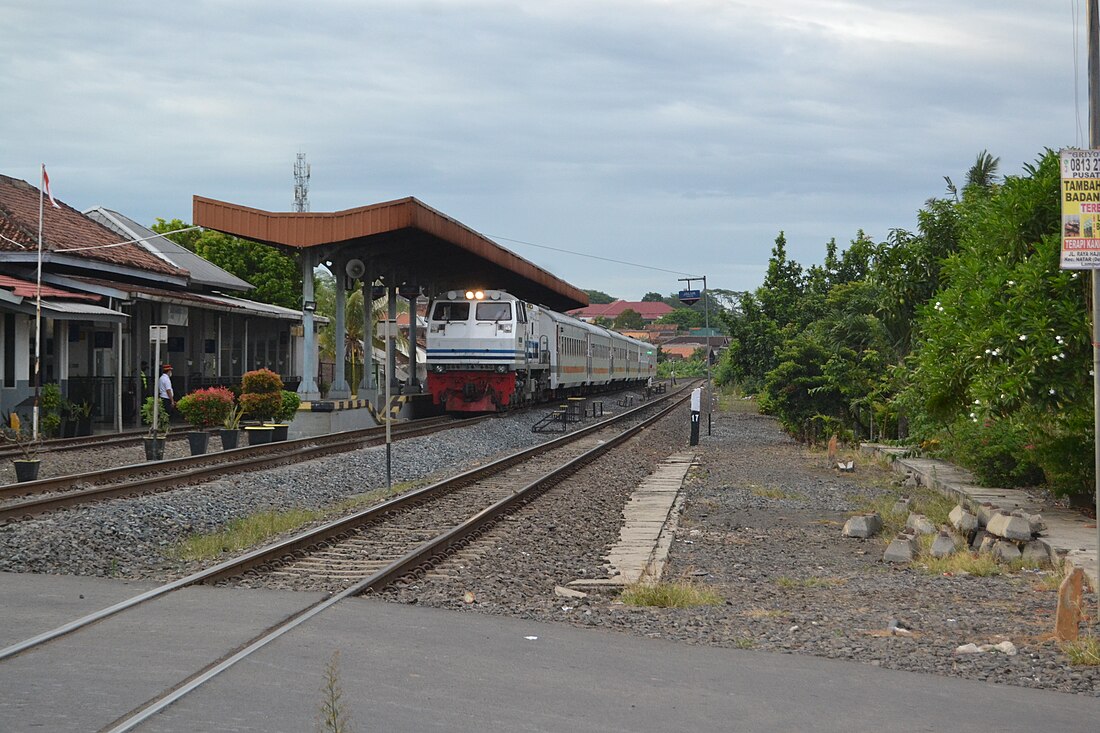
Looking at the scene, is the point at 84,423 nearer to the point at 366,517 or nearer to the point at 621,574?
the point at 366,517

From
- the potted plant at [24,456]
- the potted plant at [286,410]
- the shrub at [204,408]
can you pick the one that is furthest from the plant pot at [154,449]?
the potted plant at [286,410]

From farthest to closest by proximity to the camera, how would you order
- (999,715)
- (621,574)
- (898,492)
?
(898,492) < (621,574) < (999,715)

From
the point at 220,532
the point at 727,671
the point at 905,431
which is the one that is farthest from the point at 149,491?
the point at 905,431

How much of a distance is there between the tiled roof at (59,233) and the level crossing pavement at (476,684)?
912 inches

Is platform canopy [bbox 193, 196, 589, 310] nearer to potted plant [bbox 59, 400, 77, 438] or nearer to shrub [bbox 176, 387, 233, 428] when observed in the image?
shrub [bbox 176, 387, 233, 428]

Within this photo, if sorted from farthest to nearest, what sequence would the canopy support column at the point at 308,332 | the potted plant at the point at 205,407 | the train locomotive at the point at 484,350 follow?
the train locomotive at the point at 484,350 → the canopy support column at the point at 308,332 → the potted plant at the point at 205,407

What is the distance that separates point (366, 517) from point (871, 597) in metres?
5.82

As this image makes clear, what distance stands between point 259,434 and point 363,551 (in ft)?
43.2

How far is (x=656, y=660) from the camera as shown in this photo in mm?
6637

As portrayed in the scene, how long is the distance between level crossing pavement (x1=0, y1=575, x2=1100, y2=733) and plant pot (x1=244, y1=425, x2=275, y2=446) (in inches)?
623

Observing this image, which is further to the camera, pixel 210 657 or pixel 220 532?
pixel 220 532

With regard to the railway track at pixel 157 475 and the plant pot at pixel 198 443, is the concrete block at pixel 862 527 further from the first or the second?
the plant pot at pixel 198 443

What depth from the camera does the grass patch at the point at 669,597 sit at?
8648 mm

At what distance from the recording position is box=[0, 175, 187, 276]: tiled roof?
1113 inches
